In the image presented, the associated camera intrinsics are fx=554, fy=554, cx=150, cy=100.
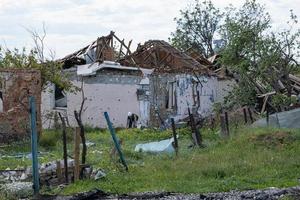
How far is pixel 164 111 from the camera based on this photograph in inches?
1065

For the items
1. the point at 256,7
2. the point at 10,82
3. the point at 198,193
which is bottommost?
the point at 198,193

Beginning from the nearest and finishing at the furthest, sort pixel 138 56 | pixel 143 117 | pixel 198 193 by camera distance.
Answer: pixel 198 193 → pixel 143 117 → pixel 138 56

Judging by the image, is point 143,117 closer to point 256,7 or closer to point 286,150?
point 256,7

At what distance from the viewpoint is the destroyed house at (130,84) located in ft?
88.0

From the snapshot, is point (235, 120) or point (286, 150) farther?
Answer: point (235, 120)

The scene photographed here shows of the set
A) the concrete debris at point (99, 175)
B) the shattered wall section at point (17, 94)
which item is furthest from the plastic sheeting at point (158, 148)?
the shattered wall section at point (17, 94)

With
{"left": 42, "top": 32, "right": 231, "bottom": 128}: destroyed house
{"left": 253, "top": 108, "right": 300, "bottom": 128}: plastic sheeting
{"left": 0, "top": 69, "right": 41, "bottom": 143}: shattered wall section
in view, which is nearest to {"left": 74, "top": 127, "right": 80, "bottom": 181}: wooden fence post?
{"left": 0, "top": 69, "right": 41, "bottom": 143}: shattered wall section

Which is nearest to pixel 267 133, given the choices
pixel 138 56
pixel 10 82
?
pixel 10 82

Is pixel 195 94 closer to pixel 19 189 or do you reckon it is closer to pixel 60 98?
pixel 60 98

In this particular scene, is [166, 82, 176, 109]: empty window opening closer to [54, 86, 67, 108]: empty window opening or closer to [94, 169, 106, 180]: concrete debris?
[54, 86, 67, 108]: empty window opening

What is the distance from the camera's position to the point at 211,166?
12.1 meters

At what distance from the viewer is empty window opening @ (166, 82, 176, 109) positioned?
89.7ft

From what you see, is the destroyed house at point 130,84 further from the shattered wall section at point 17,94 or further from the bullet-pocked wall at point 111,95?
the shattered wall section at point 17,94

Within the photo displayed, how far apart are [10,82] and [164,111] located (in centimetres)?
956
